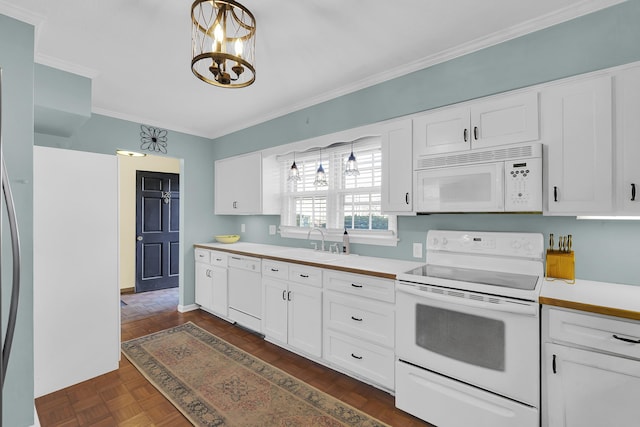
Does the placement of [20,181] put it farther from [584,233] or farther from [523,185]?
[584,233]

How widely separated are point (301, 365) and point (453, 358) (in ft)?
4.53

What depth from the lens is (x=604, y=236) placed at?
6.52ft

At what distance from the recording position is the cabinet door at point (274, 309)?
9.96ft

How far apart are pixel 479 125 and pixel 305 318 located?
6.81 ft

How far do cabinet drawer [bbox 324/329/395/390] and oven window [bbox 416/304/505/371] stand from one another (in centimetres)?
35

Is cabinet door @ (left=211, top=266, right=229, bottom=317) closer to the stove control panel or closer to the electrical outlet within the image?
the electrical outlet

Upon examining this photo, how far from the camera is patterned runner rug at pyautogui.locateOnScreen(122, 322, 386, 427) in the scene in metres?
2.13

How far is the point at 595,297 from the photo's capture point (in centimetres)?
169

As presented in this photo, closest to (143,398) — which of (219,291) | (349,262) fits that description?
(219,291)

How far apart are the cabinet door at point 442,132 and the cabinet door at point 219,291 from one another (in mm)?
2631

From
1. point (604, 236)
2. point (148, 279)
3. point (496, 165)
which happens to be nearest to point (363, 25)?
point (496, 165)

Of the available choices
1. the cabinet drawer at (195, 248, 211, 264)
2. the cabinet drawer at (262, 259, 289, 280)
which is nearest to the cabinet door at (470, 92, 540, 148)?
the cabinet drawer at (262, 259, 289, 280)

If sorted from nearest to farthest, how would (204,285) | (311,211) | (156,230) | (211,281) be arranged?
1. (311,211)
2. (211,281)
3. (204,285)
4. (156,230)

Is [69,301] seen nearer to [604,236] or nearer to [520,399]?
[520,399]
